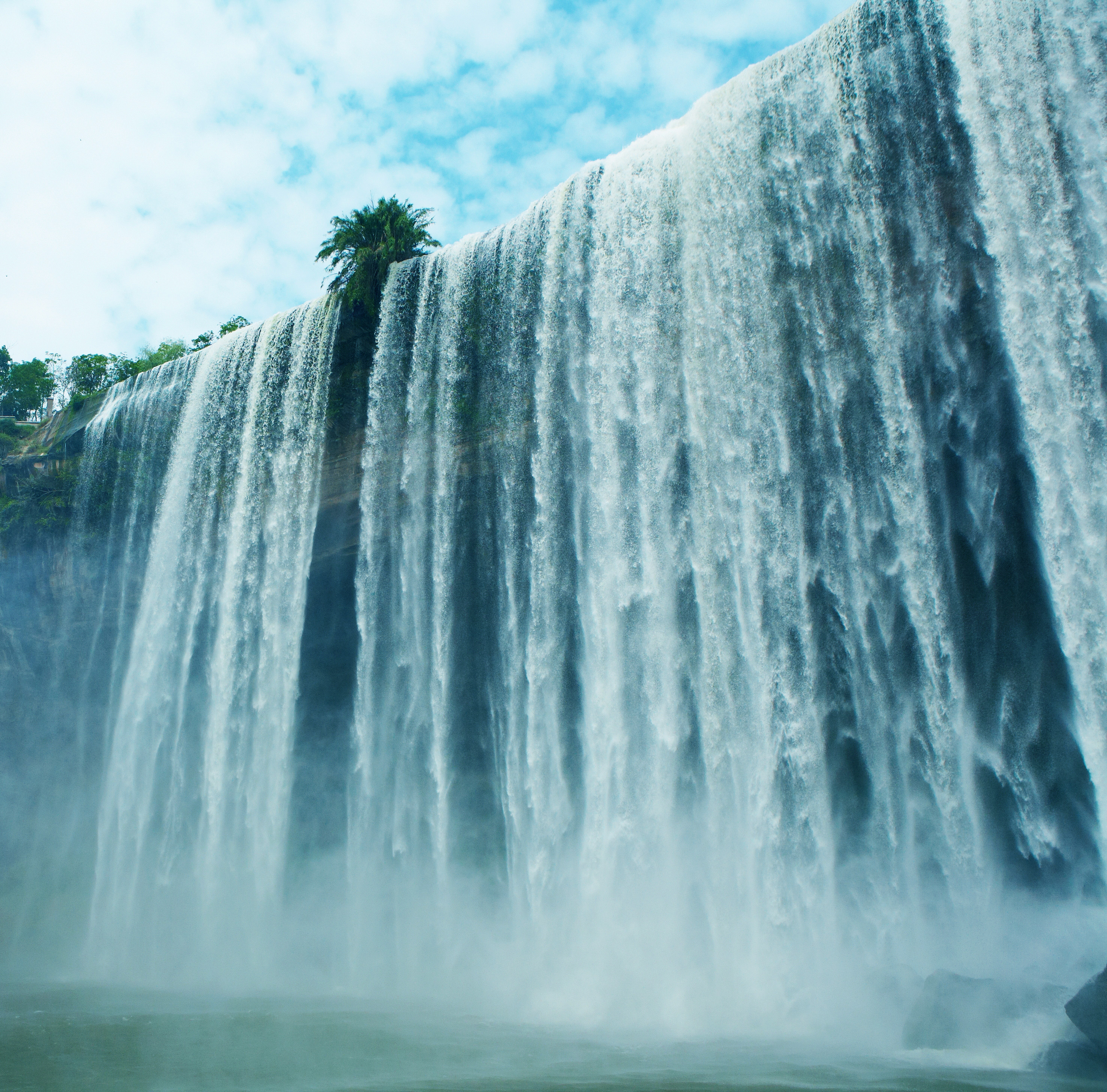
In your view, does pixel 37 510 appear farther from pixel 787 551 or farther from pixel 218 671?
pixel 787 551

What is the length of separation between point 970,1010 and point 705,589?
6.41 m

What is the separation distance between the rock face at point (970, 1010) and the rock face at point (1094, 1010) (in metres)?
0.93

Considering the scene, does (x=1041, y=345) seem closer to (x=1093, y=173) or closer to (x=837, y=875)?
(x=1093, y=173)

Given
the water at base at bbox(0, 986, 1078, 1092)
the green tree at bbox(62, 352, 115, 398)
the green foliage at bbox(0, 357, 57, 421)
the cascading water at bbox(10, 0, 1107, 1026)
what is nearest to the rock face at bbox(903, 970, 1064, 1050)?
the water at base at bbox(0, 986, 1078, 1092)

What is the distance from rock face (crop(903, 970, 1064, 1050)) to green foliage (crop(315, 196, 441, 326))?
15764 millimetres

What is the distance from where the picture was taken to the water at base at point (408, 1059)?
7.30m

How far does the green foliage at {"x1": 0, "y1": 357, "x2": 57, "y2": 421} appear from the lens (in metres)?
48.6

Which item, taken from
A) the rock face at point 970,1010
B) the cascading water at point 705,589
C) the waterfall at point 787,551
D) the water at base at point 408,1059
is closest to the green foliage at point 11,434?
the cascading water at point 705,589

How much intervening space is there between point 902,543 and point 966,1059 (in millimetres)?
6430

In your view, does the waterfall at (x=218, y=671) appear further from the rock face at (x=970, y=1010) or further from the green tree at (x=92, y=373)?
the green tree at (x=92, y=373)

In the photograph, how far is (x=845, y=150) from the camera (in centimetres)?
1359

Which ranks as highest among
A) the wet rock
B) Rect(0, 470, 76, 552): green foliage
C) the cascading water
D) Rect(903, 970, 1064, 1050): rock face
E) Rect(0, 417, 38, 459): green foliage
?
Rect(0, 417, 38, 459): green foliage

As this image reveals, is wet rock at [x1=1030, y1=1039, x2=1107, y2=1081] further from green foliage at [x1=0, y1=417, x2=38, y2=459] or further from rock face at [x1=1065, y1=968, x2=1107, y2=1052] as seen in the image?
green foliage at [x1=0, y1=417, x2=38, y2=459]

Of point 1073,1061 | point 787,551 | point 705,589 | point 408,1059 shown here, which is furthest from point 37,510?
point 1073,1061
